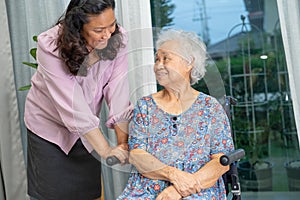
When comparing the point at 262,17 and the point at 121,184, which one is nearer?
the point at 121,184

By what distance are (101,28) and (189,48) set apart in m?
0.29

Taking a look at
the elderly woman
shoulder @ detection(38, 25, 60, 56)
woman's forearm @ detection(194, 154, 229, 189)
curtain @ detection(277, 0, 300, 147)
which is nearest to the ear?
the elderly woman

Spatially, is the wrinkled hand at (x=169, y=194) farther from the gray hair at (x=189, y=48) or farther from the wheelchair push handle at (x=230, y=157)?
the gray hair at (x=189, y=48)

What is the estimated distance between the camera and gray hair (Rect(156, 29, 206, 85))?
1.31 metres

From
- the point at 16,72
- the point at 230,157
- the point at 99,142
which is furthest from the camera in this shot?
the point at 16,72

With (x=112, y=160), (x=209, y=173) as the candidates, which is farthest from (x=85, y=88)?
(x=209, y=173)

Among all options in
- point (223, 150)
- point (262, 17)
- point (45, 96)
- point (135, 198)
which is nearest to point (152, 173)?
point (135, 198)

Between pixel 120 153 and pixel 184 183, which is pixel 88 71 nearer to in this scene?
pixel 120 153

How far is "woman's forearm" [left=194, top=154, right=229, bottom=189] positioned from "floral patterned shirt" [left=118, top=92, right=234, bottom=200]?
21 mm

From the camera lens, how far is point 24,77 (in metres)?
2.31

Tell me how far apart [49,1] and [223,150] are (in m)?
1.35

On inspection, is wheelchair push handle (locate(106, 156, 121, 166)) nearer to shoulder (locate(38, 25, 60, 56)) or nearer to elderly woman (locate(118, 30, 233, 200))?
elderly woman (locate(118, 30, 233, 200))

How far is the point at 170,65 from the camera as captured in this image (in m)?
1.29

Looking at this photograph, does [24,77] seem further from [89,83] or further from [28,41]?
[89,83]
